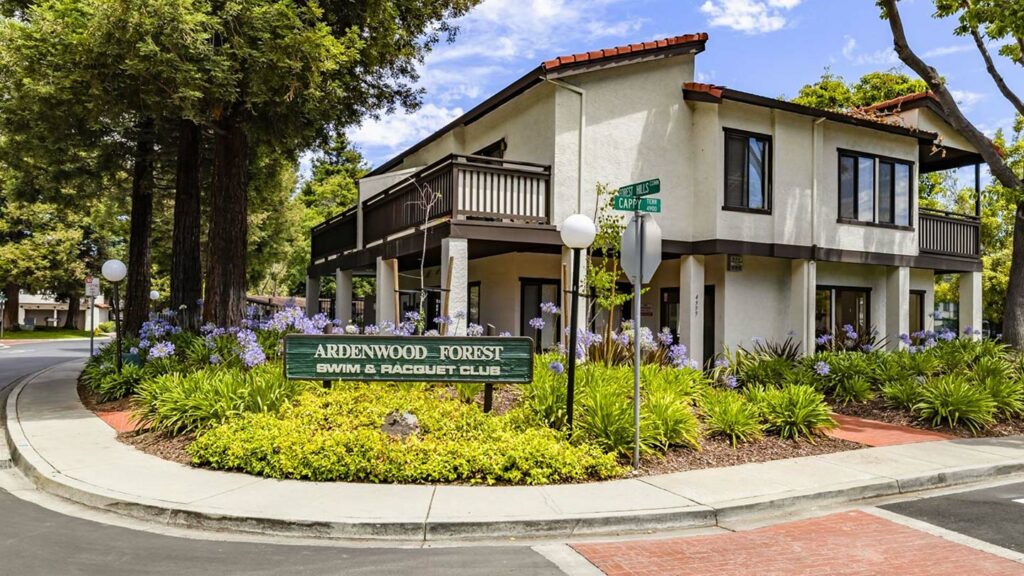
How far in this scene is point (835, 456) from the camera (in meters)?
8.20

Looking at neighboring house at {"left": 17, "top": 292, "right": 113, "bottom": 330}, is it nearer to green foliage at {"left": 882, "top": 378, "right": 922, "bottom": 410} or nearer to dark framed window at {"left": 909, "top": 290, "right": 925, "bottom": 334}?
dark framed window at {"left": 909, "top": 290, "right": 925, "bottom": 334}

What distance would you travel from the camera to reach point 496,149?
1573 centimetres

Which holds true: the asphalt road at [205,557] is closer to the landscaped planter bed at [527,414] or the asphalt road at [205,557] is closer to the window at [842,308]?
the landscaped planter bed at [527,414]

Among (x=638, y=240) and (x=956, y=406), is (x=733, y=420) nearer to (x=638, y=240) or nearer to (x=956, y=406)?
(x=638, y=240)

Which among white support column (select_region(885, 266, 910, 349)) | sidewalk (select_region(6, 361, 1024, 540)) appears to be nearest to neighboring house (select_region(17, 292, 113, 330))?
sidewalk (select_region(6, 361, 1024, 540))

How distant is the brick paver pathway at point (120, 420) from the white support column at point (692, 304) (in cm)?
999

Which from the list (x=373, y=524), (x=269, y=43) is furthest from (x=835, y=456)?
(x=269, y=43)

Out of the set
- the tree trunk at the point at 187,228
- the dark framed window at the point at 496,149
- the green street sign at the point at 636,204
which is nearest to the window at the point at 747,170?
the dark framed window at the point at 496,149

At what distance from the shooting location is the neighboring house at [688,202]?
12.9 meters

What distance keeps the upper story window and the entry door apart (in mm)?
3706

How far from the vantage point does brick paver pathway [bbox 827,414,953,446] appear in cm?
916

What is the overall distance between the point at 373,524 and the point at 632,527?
216 cm

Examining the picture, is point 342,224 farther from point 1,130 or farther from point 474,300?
→ point 1,130

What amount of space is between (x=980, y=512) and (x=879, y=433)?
348 cm
